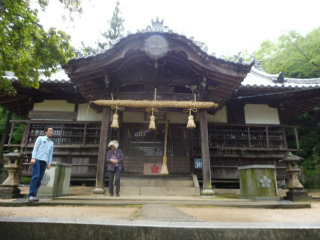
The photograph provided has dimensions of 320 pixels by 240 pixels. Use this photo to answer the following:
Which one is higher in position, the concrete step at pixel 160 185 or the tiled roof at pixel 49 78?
the tiled roof at pixel 49 78

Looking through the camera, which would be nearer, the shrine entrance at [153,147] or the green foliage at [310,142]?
the shrine entrance at [153,147]

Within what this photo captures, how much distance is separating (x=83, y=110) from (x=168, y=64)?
16.1 feet

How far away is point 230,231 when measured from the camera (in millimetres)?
2076

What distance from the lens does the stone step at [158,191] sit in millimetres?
7590

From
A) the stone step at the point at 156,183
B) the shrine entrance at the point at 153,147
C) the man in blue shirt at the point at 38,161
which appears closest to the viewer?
the man in blue shirt at the point at 38,161

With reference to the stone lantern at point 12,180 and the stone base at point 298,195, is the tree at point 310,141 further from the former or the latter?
the stone lantern at point 12,180

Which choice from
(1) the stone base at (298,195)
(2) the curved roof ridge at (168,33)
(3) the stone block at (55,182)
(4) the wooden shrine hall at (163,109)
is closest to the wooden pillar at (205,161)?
(4) the wooden shrine hall at (163,109)

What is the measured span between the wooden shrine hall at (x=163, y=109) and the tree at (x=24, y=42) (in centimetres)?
90

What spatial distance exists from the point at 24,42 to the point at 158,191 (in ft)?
20.5

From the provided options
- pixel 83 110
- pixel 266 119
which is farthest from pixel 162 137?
pixel 266 119

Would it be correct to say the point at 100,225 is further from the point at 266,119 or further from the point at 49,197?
the point at 266,119

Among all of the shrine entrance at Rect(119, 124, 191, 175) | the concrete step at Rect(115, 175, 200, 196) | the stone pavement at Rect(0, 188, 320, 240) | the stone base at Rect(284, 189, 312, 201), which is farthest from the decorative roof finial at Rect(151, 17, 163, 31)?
the stone base at Rect(284, 189, 312, 201)

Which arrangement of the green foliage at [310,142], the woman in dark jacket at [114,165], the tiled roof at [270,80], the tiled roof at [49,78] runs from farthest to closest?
the green foliage at [310,142]
the tiled roof at [270,80]
the tiled roof at [49,78]
the woman in dark jacket at [114,165]

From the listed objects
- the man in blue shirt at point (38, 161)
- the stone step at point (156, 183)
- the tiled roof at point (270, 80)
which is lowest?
the stone step at point (156, 183)
